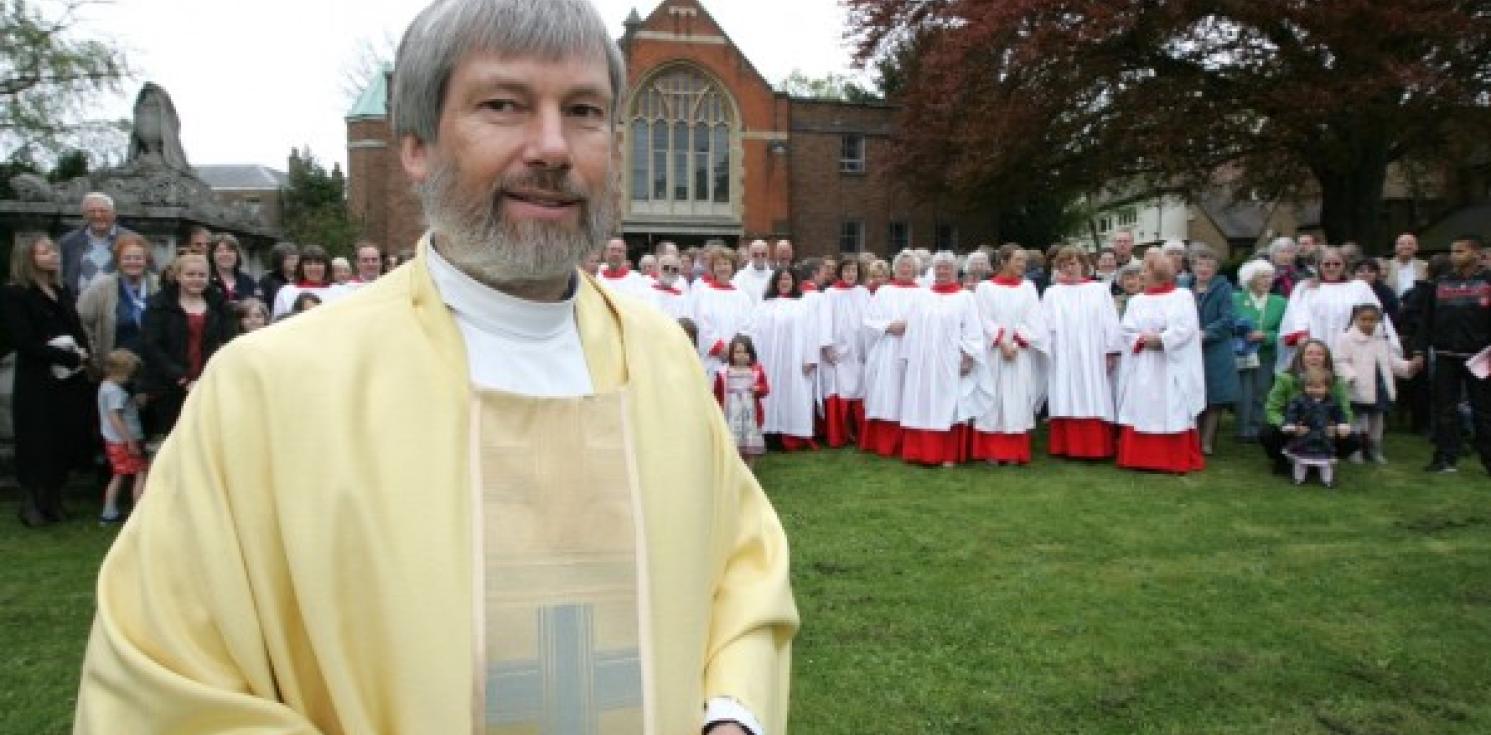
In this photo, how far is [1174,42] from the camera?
71.4 ft

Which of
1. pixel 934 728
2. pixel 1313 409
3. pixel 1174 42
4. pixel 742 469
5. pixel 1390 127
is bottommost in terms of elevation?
pixel 934 728

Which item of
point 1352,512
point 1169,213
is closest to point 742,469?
point 1352,512

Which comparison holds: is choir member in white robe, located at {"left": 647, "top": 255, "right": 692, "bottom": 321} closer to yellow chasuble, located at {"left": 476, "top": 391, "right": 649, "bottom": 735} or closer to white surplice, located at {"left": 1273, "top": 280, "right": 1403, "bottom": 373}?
A: white surplice, located at {"left": 1273, "top": 280, "right": 1403, "bottom": 373}

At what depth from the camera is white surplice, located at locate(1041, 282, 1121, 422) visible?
9.91 meters

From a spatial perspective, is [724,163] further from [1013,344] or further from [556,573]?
[556,573]

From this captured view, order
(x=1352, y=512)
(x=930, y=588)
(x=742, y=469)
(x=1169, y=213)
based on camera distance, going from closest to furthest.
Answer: (x=742, y=469)
(x=930, y=588)
(x=1352, y=512)
(x=1169, y=213)

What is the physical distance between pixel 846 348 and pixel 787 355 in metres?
0.66

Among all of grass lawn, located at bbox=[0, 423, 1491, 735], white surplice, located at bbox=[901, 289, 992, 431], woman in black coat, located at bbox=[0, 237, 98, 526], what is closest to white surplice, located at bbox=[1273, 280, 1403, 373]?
grass lawn, located at bbox=[0, 423, 1491, 735]

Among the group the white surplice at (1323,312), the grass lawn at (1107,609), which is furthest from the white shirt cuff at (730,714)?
the white surplice at (1323,312)

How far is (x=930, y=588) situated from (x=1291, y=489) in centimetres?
438

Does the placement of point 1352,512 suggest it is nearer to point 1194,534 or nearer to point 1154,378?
point 1194,534

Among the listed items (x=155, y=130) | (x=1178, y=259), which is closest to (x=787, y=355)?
(x=1178, y=259)

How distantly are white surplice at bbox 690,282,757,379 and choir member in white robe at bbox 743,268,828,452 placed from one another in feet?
0.57

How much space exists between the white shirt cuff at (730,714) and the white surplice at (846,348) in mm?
9327
